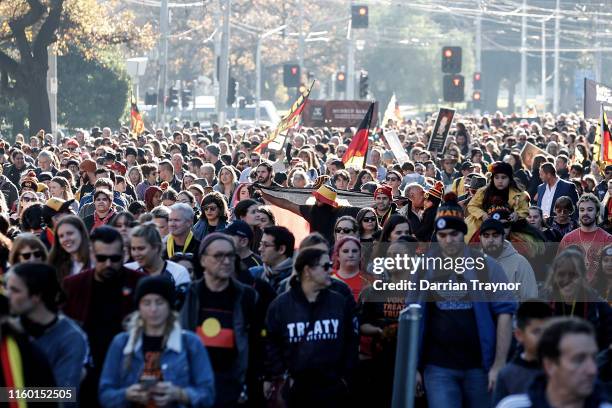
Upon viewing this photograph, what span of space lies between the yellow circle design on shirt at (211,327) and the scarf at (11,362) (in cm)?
187

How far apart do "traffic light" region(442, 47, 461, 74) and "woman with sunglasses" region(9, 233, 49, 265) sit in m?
36.4

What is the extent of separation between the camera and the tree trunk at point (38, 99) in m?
36.8

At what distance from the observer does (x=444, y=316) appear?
8.77 meters

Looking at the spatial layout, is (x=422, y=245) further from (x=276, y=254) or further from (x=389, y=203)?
→ (x=389, y=203)

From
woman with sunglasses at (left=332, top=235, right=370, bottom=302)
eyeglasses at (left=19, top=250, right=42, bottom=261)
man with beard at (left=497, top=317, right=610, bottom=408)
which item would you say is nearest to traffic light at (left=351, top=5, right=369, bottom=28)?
woman with sunglasses at (left=332, top=235, right=370, bottom=302)

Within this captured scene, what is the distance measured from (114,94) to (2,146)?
22.3m

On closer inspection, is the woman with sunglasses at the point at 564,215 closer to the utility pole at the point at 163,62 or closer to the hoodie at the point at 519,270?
the hoodie at the point at 519,270

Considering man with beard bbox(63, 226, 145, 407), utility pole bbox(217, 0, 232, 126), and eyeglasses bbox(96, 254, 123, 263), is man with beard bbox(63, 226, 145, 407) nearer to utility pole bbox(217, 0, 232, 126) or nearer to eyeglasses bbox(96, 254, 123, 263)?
eyeglasses bbox(96, 254, 123, 263)

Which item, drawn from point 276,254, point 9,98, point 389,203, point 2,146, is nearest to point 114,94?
point 9,98

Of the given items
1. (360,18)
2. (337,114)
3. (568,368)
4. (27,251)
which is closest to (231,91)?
(360,18)

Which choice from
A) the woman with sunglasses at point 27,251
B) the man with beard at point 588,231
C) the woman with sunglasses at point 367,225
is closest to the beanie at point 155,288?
the woman with sunglasses at point 27,251

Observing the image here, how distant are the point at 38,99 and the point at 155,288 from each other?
30782 mm

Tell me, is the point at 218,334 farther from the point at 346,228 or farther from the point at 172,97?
the point at 172,97

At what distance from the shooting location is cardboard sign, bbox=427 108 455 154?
2600cm
